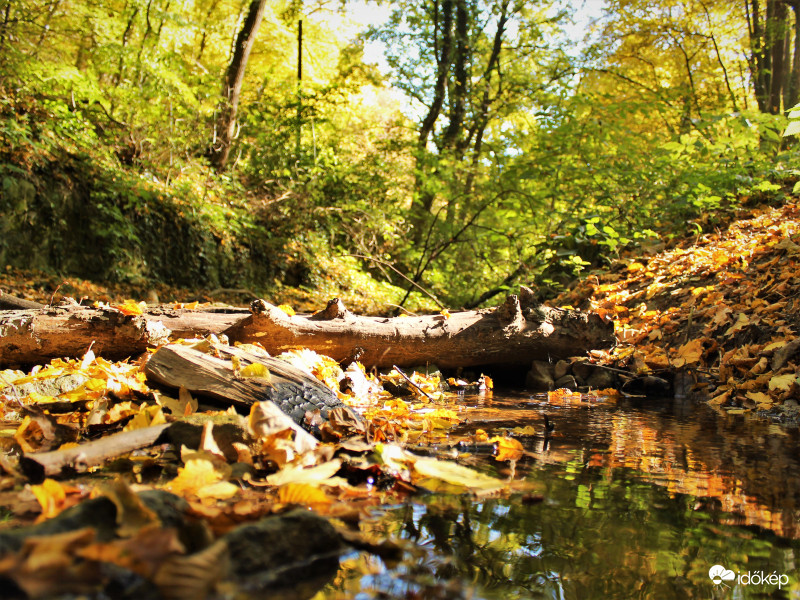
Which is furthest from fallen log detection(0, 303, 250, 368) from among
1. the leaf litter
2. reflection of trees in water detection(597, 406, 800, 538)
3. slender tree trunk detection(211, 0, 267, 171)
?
slender tree trunk detection(211, 0, 267, 171)

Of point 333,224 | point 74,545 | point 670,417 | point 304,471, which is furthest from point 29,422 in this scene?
point 333,224

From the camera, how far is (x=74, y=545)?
2.43 ft

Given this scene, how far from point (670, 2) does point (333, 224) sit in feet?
39.6

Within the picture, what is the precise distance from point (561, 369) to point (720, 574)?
3.67 m

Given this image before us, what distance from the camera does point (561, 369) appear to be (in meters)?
4.62

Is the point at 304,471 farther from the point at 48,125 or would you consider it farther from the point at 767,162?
the point at 48,125

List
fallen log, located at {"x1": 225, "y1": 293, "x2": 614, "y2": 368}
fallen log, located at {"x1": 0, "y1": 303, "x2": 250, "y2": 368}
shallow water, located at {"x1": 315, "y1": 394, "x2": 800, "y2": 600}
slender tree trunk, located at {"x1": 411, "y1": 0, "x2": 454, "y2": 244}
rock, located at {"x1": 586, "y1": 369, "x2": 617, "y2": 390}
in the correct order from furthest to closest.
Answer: slender tree trunk, located at {"x1": 411, "y1": 0, "x2": 454, "y2": 244} < rock, located at {"x1": 586, "y1": 369, "x2": 617, "y2": 390} < fallen log, located at {"x1": 225, "y1": 293, "x2": 614, "y2": 368} < fallen log, located at {"x1": 0, "y1": 303, "x2": 250, "y2": 368} < shallow water, located at {"x1": 315, "y1": 394, "x2": 800, "y2": 600}

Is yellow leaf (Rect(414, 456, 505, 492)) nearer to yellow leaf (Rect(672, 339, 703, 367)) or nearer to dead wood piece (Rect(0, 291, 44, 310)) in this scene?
yellow leaf (Rect(672, 339, 703, 367))

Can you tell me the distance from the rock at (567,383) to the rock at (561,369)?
0.05m

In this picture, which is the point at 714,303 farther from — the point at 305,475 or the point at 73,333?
the point at 73,333

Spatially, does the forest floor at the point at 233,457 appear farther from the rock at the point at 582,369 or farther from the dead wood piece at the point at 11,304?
the dead wood piece at the point at 11,304

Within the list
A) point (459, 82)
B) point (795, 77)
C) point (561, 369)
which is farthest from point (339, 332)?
point (795, 77)

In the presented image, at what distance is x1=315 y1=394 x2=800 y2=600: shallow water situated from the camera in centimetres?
98

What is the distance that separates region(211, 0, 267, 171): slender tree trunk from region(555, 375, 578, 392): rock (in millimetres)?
8826
